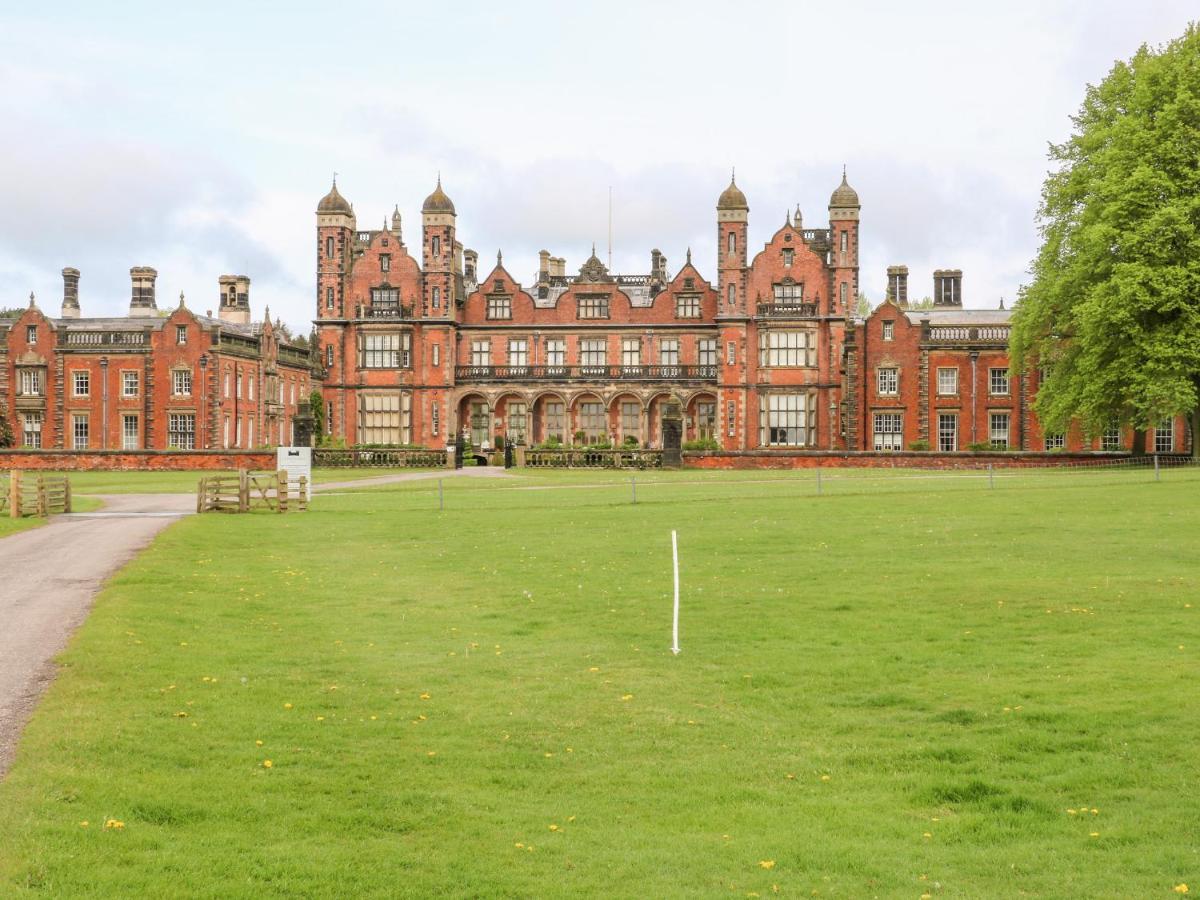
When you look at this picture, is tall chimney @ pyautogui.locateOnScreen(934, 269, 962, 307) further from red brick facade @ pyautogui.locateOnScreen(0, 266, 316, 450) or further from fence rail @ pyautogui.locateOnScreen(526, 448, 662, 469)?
red brick facade @ pyautogui.locateOnScreen(0, 266, 316, 450)

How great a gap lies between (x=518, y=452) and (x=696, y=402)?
16.4 meters

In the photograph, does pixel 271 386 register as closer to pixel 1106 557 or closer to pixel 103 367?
pixel 103 367

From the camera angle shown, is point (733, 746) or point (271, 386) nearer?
point (733, 746)

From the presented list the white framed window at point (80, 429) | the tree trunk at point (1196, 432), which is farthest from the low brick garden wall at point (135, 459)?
the tree trunk at point (1196, 432)

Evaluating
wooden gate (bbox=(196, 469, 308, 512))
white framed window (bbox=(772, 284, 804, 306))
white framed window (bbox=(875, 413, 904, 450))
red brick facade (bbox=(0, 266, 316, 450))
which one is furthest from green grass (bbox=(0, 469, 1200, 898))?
red brick facade (bbox=(0, 266, 316, 450))

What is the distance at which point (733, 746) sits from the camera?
12000mm

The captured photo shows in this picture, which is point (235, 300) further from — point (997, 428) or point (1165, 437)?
point (1165, 437)

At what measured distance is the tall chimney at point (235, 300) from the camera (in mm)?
97125

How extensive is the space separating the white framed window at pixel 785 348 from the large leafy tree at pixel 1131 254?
2419 centimetres

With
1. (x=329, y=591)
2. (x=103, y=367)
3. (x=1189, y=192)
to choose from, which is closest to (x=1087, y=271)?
(x=1189, y=192)

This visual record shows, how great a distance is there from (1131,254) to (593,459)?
2826cm

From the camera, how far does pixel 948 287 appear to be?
8538cm

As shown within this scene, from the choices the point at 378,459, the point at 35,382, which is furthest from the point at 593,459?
the point at 35,382

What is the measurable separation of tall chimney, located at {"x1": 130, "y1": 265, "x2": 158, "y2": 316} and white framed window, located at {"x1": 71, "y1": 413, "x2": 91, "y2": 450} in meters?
11.4
